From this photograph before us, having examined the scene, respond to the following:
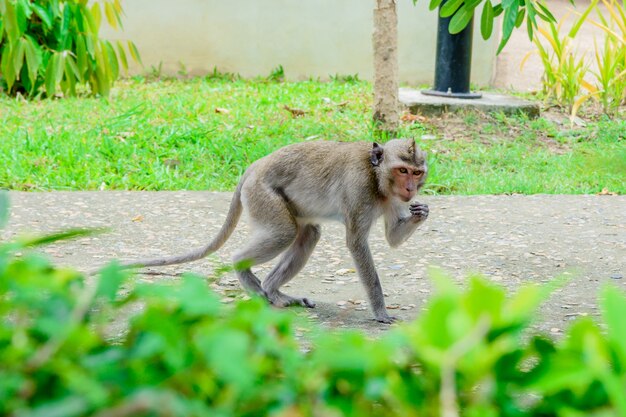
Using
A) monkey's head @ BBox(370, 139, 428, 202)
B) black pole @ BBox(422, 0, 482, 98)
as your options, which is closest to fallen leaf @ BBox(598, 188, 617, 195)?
black pole @ BBox(422, 0, 482, 98)

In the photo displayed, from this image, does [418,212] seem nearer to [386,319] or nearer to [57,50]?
[386,319]

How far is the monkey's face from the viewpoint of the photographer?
4629mm

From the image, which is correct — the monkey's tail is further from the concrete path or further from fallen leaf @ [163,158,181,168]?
fallen leaf @ [163,158,181,168]

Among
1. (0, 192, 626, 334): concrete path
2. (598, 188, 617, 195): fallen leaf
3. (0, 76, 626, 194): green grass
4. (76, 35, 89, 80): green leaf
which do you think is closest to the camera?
(0, 192, 626, 334): concrete path

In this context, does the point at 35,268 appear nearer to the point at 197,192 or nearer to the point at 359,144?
the point at 359,144

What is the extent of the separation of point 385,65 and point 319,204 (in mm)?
4094

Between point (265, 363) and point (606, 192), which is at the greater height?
point (265, 363)

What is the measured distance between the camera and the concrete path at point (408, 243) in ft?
16.9

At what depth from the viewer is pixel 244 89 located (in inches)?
438

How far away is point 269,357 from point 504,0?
211cm

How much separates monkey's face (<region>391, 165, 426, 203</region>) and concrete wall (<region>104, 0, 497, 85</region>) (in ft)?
24.4

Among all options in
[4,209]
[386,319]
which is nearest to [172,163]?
[386,319]

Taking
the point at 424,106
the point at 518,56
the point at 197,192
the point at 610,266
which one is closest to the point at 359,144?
the point at 610,266

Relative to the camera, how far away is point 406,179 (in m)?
4.66
